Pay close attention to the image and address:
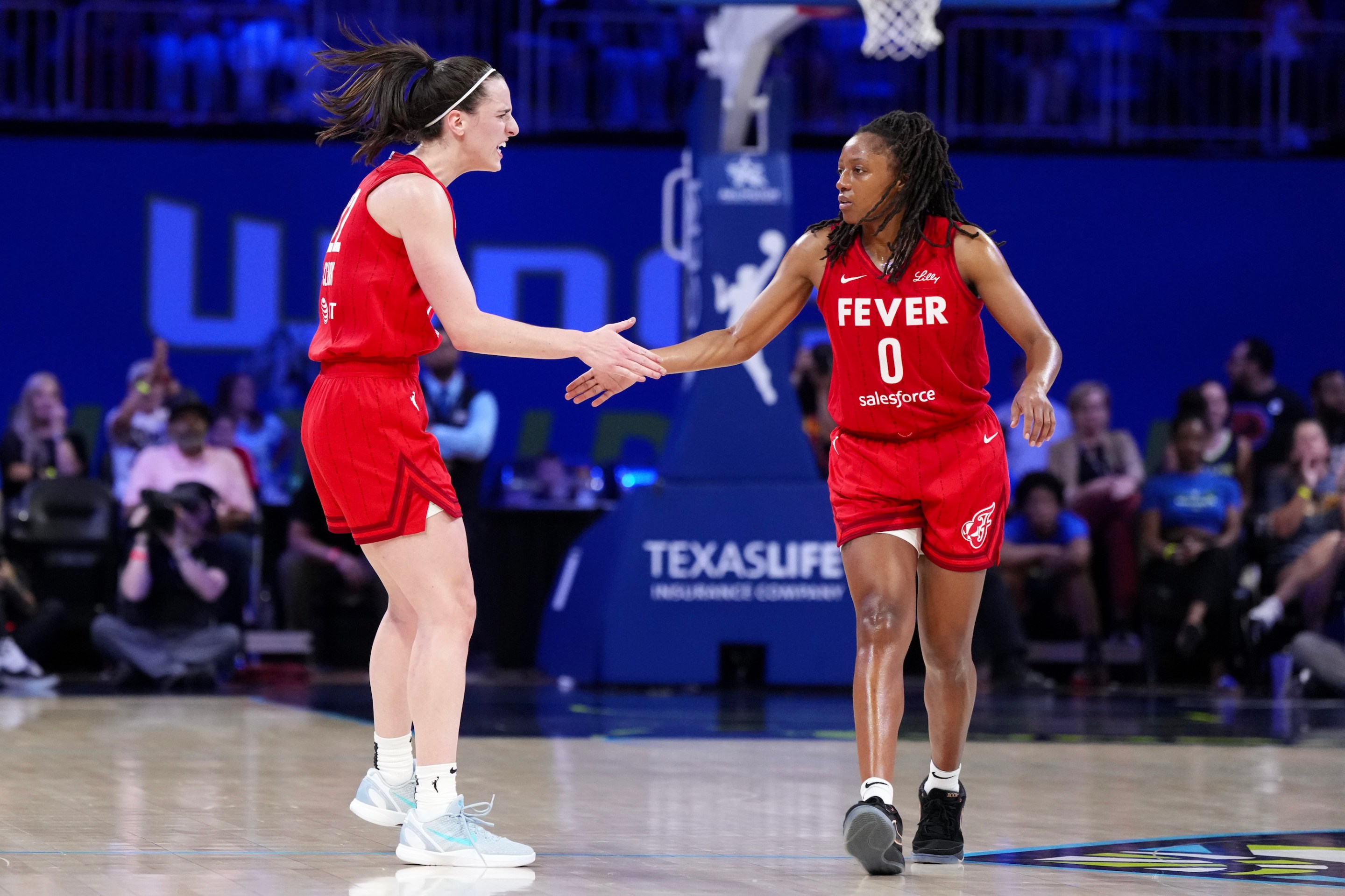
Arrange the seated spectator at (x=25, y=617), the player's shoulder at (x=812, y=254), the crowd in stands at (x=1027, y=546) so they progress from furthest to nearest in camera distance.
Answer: the seated spectator at (x=25, y=617) → the crowd in stands at (x=1027, y=546) → the player's shoulder at (x=812, y=254)

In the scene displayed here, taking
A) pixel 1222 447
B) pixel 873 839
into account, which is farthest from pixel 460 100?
pixel 1222 447

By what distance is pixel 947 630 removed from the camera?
189 inches

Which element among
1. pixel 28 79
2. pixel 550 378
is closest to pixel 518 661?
pixel 550 378

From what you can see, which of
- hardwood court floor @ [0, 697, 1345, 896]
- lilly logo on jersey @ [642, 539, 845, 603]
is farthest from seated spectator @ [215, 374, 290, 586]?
hardwood court floor @ [0, 697, 1345, 896]

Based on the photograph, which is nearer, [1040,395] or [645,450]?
[1040,395]

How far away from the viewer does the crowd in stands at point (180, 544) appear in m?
10.1

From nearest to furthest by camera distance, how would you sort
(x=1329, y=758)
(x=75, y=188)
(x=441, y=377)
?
1. (x=1329, y=758)
2. (x=441, y=377)
3. (x=75, y=188)

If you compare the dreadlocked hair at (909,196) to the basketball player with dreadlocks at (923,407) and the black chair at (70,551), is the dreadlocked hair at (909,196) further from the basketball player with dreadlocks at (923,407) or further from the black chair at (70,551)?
the black chair at (70,551)

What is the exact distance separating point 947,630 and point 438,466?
4.63 ft

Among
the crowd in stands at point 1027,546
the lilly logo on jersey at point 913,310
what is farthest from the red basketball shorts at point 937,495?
the crowd in stands at point 1027,546

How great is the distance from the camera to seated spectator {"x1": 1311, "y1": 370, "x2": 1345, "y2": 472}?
1184cm

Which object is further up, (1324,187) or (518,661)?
(1324,187)

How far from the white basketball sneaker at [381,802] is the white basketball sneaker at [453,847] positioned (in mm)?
278

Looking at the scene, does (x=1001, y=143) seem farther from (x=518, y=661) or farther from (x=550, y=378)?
(x=518, y=661)
